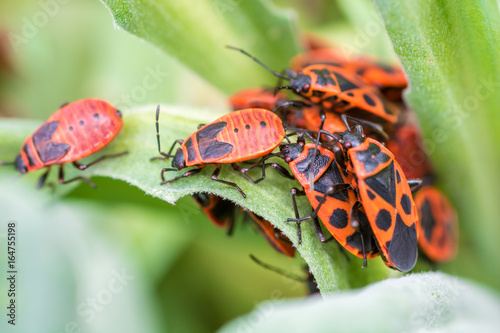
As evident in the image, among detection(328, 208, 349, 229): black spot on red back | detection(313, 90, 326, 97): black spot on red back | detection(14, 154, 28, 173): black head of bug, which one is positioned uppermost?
detection(313, 90, 326, 97): black spot on red back

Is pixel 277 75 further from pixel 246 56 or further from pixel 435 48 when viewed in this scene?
pixel 435 48

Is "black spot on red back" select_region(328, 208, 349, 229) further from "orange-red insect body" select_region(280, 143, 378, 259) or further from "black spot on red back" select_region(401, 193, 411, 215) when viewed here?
"black spot on red back" select_region(401, 193, 411, 215)

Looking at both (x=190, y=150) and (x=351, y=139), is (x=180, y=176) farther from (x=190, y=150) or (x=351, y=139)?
(x=351, y=139)

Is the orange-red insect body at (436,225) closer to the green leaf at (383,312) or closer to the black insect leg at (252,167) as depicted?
the green leaf at (383,312)

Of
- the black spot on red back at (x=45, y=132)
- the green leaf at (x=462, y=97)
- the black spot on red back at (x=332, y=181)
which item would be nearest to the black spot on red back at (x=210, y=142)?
the black spot on red back at (x=332, y=181)

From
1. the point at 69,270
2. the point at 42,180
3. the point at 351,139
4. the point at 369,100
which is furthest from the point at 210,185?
the point at 42,180

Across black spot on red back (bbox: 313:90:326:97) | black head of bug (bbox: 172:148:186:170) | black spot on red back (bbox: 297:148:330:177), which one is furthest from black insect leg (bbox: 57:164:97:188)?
black spot on red back (bbox: 313:90:326:97)

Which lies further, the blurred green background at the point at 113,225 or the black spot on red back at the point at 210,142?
the blurred green background at the point at 113,225
